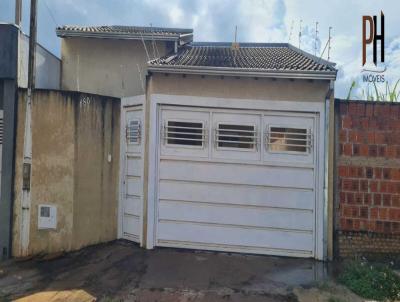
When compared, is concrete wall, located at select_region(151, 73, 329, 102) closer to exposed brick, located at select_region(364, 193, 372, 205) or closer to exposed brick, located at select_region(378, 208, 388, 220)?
exposed brick, located at select_region(364, 193, 372, 205)

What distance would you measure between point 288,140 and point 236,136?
41.1 inches

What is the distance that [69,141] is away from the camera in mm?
6930

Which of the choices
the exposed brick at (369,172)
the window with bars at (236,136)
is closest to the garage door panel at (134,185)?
the window with bars at (236,136)

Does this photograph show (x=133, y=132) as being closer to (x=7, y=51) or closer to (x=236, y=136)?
(x=236, y=136)

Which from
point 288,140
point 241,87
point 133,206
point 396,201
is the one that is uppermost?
point 241,87

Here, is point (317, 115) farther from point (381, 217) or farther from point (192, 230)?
point (192, 230)

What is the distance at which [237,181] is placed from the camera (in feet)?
23.0

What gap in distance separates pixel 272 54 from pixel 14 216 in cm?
700

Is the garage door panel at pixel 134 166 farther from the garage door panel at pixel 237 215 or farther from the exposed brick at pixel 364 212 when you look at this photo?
the exposed brick at pixel 364 212

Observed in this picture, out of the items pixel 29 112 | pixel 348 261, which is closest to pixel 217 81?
pixel 29 112

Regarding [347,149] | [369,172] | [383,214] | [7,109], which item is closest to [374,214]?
[383,214]

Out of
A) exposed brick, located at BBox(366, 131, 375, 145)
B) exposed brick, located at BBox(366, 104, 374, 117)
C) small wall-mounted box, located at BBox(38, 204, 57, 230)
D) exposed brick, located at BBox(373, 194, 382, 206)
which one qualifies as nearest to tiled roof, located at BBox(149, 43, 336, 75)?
exposed brick, located at BBox(366, 104, 374, 117)

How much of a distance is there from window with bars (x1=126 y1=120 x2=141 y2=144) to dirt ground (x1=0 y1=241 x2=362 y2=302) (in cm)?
222

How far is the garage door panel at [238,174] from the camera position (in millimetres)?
6926
